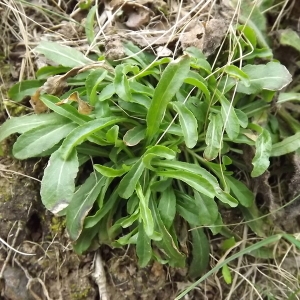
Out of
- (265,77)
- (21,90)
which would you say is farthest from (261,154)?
(21,90)

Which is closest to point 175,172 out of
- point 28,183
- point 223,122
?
point 223,122

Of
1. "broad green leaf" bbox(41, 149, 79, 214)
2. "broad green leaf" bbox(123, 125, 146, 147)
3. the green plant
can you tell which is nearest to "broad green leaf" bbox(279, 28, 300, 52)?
the green plant

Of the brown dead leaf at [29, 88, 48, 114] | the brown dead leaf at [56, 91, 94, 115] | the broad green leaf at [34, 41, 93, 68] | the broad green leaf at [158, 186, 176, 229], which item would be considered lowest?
the broad green leaf at [158, 186, 176, 229]

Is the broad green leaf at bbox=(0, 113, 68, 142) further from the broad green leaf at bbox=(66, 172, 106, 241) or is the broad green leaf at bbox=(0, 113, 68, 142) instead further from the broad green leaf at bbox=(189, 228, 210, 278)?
the broad green leaf at bbox=(189, 228, 210, 278)

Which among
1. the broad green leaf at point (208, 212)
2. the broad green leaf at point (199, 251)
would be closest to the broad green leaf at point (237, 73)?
the broad green leaf at point (208, 212)

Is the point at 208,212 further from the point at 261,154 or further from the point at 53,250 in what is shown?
the point at 53,250

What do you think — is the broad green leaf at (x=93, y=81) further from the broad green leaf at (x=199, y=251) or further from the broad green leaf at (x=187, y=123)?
the broad green leaf at (x=199, y=251)

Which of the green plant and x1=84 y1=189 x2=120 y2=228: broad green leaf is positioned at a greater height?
the green plant

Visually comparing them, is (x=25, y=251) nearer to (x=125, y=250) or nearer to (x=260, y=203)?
(x=125, y=250)
